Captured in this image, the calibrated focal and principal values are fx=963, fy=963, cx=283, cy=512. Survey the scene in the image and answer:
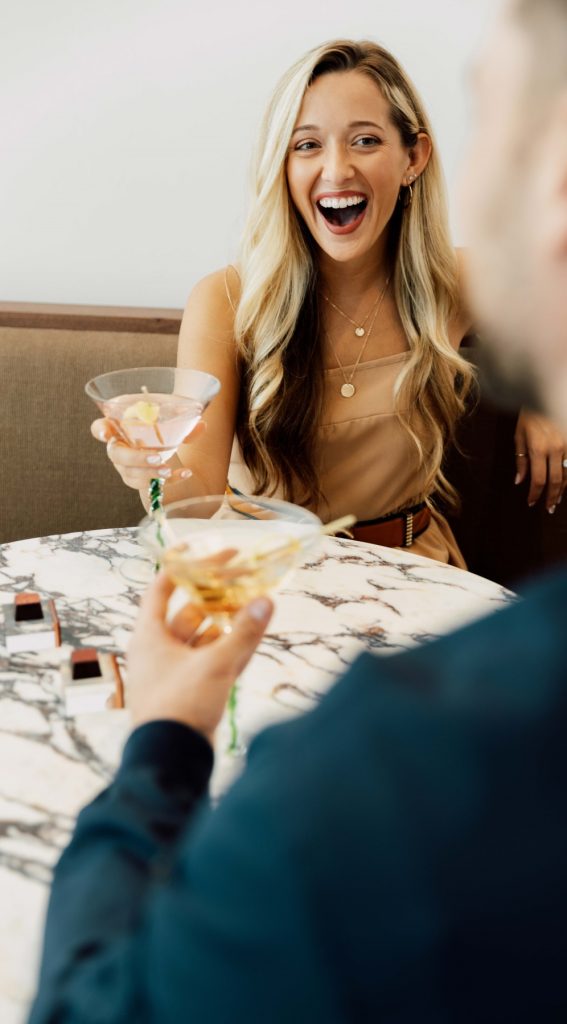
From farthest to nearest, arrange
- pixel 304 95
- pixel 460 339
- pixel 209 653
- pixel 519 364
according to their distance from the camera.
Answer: pixel 460 339
pixel 304 95
pixel 209 653
pixel 519 364

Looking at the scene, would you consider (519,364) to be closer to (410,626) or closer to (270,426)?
(410,626)

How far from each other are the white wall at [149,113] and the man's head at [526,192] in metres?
1.95

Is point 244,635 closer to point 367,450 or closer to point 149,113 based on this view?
point 367,450

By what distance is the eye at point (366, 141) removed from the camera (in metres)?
1.94

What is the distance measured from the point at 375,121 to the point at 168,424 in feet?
2.85

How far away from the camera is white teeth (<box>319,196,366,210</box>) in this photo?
195 centimetres

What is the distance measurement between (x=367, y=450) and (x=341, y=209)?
1.66 ft

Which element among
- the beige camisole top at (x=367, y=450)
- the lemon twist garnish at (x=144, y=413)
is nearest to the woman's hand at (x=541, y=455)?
the beige camisole top at (x=367, y=450)

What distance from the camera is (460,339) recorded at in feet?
7.64

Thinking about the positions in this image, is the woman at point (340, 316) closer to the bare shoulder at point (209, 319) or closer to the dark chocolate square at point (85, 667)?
the bare shoulder at point (209, 319)

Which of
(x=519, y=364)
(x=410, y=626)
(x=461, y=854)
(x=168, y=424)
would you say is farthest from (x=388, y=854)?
(x=168, y=424)

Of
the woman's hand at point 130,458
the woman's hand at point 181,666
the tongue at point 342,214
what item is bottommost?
the woman's hand at point 130,458

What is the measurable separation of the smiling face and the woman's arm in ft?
0.80

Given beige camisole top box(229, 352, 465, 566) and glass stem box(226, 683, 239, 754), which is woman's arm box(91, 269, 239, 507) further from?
glass stem box(226, 683, 239, 754)
